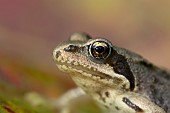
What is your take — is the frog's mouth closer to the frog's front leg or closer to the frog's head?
the frog's head

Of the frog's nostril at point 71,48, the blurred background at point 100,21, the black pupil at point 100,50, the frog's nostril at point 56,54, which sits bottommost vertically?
the frog's nostril at point 56,54

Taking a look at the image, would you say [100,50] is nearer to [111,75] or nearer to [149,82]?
[111,75]

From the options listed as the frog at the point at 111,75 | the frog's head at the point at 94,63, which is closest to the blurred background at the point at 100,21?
the frog at the point at 111,75

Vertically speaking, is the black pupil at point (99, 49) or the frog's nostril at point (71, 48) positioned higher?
the black pupil at point (99, 49)

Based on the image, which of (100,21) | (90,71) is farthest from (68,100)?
(100,21)

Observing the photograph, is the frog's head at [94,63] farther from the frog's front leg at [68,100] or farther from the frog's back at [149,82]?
the frog's front leg at [68,100]

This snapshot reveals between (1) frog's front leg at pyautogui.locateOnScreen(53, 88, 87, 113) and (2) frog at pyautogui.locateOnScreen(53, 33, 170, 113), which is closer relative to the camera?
(2) frog at pyautogui.locateOnScreen(53, 33, 170, 113)

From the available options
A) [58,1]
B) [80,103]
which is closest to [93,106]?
[80,103]

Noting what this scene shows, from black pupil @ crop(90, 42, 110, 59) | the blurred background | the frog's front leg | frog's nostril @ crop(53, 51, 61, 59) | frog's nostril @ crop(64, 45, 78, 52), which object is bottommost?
frog's nostril @ crop(53, 51, 61, 59)

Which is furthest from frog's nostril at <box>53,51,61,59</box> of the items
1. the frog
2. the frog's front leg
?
the frog's front leg
